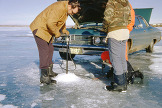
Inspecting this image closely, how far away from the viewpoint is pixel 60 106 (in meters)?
2.68

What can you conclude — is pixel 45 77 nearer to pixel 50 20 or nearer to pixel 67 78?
pixel 67 78

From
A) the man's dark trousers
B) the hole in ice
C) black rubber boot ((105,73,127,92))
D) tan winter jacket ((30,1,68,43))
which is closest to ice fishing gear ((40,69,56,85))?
the man's dark trousers

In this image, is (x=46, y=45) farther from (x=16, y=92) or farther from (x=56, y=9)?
(x=16, y=92)

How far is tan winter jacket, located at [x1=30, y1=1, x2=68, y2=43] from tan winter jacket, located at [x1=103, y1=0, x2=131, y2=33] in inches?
33.3

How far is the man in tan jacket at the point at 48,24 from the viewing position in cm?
335

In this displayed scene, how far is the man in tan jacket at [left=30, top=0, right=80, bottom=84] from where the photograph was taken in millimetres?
3354

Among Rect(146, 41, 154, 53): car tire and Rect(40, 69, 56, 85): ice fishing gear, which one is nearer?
Rect(40, 69, 56, 85): ice fishing gear

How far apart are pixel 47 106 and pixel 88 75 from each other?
6.10ft

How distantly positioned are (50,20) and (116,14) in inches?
46.6

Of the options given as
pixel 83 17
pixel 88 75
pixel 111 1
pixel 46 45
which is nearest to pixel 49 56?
pixel 46 45

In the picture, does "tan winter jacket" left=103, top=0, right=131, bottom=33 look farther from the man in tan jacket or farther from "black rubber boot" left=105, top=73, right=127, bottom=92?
"black rubber boot" left=105, top=73, right=127, bottom=92

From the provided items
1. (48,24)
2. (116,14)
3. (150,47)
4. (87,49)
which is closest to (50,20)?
(48,24)

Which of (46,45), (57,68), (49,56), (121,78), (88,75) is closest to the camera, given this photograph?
(121,78)

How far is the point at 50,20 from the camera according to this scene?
3.31m
